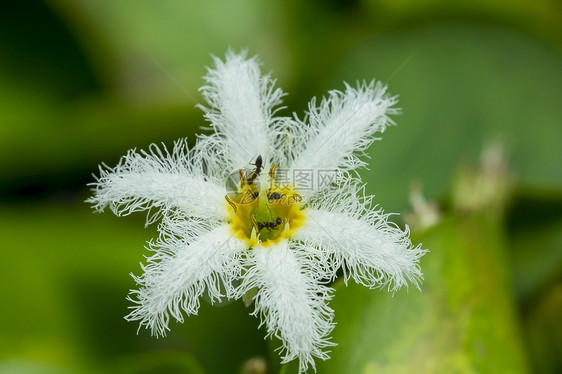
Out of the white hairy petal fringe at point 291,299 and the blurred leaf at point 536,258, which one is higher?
the blurred leaf at point 536,258

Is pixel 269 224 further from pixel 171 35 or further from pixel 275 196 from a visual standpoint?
pixel 171 35

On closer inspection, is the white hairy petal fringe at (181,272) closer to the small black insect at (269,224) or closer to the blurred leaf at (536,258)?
the small black insect at (269,224)

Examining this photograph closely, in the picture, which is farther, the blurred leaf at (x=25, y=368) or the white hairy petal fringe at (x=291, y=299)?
the blurred leaf at (x=25, y=368)

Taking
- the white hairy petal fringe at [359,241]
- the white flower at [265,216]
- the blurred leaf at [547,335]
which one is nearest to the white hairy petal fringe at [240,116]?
the white flower at [265,216]

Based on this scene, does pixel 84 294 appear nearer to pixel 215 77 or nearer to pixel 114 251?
pixel 114 251

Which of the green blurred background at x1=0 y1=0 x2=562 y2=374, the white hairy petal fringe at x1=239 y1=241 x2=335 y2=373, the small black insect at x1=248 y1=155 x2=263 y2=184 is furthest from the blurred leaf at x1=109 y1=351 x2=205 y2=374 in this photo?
the small black insect at x1=248 y1=155 x2=263 y2=184

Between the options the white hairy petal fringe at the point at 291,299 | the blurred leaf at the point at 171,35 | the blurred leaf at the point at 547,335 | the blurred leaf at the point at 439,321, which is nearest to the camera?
the white hairy petal fringe at the point at 291,299
